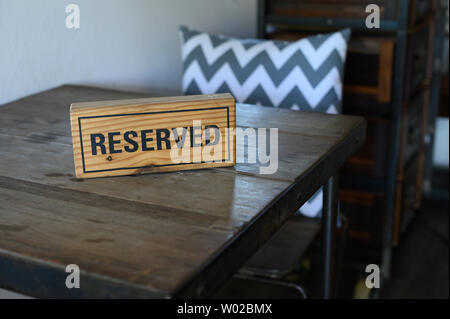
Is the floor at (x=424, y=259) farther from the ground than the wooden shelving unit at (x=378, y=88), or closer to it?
closer to it

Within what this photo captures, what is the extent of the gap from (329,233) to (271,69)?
0.53 m

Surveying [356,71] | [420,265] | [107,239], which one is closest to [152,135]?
[107,239]

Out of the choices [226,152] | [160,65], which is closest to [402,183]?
[160,65]

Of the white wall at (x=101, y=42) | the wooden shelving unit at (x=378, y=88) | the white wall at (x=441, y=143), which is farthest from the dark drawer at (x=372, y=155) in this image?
the white wall at (x=441, y=143)

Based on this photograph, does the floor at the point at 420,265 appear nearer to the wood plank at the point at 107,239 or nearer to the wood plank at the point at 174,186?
the wood plank at the point at 174,186

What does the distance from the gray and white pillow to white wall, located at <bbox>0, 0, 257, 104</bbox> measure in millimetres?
184

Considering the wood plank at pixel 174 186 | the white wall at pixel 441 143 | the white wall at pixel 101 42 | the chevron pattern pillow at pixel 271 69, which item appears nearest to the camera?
the wood plank at pixel 174 186

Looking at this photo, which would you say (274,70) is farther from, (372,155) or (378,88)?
(372,155)

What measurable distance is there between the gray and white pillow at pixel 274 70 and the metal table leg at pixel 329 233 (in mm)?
264

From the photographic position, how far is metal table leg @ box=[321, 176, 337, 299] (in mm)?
1307

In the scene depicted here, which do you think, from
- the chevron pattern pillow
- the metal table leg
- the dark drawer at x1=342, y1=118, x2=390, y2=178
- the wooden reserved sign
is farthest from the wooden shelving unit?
the wooden reserved sign

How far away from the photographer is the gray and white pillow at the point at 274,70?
1604 millimetres

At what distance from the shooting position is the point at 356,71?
2016 millimetres
